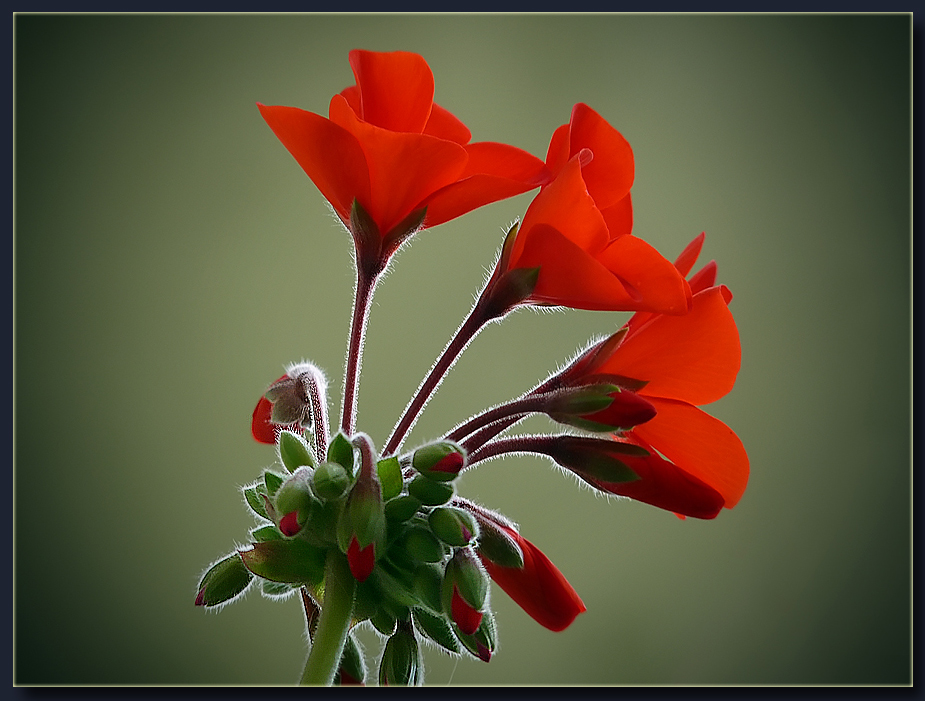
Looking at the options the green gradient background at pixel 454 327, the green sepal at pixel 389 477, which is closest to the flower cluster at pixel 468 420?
the green sepal at pixel 389 477

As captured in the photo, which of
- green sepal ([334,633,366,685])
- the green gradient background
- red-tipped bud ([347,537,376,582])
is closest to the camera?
red-tipped bud ([347,537,376,582])

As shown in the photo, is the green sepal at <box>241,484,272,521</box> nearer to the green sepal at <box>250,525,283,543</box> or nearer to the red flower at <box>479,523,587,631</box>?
the green sepal at <box>250,525,283,543</box>

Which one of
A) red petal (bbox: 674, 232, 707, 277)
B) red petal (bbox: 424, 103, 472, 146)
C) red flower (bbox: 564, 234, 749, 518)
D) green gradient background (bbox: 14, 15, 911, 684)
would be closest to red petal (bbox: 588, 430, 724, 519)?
red flower (bbox: 564, 234, 749, 518)

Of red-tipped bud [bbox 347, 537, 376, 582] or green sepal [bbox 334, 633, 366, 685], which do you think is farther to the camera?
green sepal [bbox 334, 633, 366, 685]

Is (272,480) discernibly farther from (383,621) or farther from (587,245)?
(587,245)

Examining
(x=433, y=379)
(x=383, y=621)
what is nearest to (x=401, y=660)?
(x=383, y=621)

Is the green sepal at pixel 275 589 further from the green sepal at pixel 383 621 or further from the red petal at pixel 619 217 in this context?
the red petal at pixel 619 217
